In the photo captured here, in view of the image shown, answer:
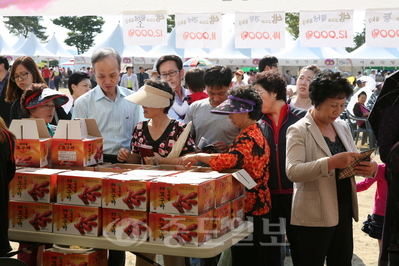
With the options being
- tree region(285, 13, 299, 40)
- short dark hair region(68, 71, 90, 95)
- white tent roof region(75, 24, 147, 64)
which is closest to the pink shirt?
short dark hair region(68, 71, 90, 95)

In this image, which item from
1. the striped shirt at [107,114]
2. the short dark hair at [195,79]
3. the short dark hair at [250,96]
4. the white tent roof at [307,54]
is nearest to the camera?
the short dark hair at [250,96]

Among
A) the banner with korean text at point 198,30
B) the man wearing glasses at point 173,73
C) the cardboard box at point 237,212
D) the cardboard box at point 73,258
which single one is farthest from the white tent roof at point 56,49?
the cardboard box at point 237,212

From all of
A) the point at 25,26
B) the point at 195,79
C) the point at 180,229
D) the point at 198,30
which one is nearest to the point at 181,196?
the point at 180,229

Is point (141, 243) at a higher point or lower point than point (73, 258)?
higher

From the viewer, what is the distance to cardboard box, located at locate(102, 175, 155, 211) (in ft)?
7.61

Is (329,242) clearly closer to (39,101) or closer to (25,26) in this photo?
(39,101)

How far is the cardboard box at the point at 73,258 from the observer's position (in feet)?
8.27

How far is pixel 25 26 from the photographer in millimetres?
62125

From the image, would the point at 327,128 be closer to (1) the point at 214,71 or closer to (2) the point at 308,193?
(2) the point at 308,193

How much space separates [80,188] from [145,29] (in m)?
3.22

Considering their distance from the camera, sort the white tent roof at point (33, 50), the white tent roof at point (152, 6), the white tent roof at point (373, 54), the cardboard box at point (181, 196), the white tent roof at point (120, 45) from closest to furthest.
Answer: the cardboard box at point (181, 196) → the white tent roof at point (152, 6) → the white tent roof at point (120, 45) → the white tent roof at point (373, 54) → the white tent roof at point (33, 50)

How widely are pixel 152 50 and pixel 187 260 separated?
2359 centimetres

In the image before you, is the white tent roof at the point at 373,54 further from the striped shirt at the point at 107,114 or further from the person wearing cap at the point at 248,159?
the person wearing cap at the point at 248,159

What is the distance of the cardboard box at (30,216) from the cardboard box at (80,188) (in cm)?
11
